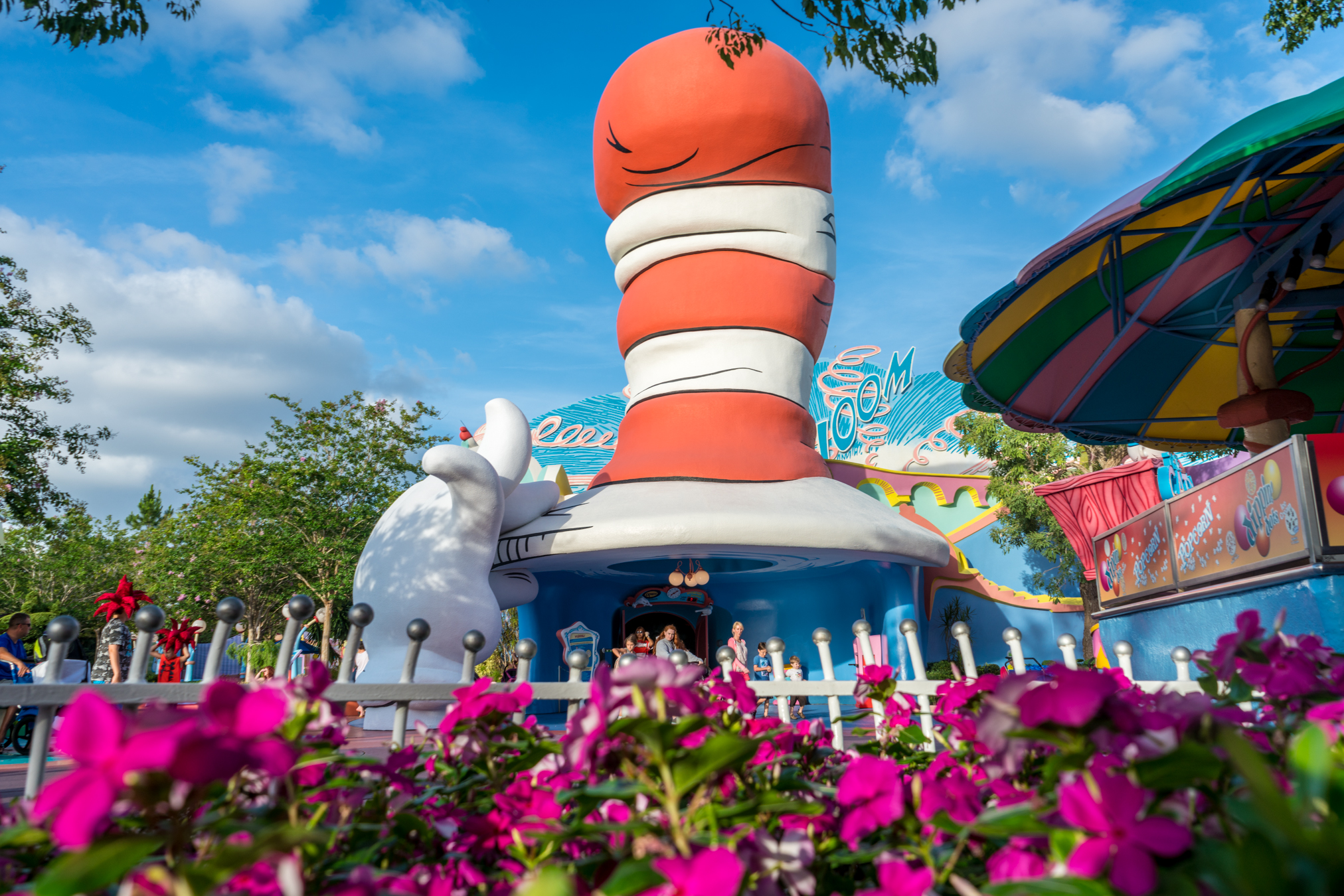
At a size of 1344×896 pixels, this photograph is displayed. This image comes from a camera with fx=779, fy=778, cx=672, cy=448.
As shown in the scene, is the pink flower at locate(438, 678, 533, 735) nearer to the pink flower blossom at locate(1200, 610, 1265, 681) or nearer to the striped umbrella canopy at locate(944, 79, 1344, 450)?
the pink flower blossom at locate(1200, 610, 1265, 681)

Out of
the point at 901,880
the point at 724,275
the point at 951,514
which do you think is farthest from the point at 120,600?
the point at 951,514

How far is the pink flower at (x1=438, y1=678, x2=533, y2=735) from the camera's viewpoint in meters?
1.34

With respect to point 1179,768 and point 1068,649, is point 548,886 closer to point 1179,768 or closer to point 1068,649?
point 1179,768

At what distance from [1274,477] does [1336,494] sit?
1.22 feet

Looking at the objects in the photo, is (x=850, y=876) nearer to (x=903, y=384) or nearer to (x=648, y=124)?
(x=648, y=124)

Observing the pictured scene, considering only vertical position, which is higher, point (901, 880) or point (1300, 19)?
point (1300, 19)

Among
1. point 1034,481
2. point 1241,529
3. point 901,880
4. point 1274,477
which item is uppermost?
point 1034,481

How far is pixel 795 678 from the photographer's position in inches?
334

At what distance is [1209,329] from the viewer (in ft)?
20.2

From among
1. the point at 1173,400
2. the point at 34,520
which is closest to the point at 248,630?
the point at 34,520

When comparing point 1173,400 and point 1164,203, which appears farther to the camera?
point 1173,400

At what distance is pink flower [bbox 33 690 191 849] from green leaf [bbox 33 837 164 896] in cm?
2

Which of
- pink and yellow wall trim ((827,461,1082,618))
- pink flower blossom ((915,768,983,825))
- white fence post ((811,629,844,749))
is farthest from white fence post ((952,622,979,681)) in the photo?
pink and yellow wall trim ((827,461,1082,618))

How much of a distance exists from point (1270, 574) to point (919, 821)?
4.06 metres
